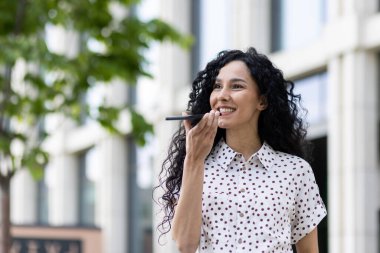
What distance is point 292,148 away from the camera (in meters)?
4.63

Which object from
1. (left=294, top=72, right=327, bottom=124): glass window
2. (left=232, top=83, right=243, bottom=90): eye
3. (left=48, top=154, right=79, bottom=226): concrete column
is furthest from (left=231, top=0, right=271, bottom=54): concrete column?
(left=232, top=83, right=243, bottom=90): eye

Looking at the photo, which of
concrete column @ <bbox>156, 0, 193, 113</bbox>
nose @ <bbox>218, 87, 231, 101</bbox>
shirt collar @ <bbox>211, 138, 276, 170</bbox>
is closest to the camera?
nose @ <bbox>218, 87, 231, 101</bbox>

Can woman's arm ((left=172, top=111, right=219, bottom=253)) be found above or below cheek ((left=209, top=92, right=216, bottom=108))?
below

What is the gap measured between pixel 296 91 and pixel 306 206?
1597cm

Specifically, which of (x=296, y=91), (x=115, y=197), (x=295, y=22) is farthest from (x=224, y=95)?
(x=115, y=197)

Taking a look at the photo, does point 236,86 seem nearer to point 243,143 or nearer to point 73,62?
point 243,143

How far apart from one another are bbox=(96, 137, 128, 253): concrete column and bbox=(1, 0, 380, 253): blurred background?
3cm

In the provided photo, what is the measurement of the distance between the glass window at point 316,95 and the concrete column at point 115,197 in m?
10.2

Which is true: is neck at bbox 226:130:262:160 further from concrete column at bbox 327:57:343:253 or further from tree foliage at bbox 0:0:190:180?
concrete column at bbox 327:57:343:253

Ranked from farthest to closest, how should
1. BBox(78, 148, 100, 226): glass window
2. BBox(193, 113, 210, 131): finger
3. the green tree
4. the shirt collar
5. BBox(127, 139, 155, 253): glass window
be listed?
BBox(78, 148, 100, 226): glass window, BBox(127, 139, 155, 253): glass window, the green tree, the shirt collar, BBox(193, 113, 210, 131): finger

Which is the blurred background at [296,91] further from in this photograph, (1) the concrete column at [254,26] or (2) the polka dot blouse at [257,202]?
(2) the polka dot blouse at [257,202]

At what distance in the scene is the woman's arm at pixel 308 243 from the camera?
4.56m

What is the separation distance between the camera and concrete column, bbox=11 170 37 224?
36875mm

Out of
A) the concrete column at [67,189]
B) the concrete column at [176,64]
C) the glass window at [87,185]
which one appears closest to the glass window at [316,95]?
the concrete column at [176,64]
